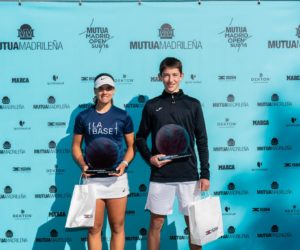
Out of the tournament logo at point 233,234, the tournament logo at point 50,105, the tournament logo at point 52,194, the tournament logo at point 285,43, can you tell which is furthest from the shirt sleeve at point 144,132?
the tournament logo at point 285,43

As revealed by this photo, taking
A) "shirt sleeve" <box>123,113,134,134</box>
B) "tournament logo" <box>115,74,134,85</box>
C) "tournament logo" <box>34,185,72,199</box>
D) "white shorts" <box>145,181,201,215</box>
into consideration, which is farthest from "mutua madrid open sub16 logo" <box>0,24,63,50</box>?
"white shorts" <box>145,181,201,215</box>

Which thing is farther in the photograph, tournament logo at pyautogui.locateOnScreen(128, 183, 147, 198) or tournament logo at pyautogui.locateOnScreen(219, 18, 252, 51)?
tournament logo at pyautogui.locateOnScreen(128, 183, 147, 198)

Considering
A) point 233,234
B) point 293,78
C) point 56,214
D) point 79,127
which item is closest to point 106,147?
point 79,127

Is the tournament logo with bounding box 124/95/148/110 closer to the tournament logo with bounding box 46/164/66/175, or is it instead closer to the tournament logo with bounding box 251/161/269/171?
the tournament logo with bounding box 46/164/66/175

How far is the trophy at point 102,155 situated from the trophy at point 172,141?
374 mm

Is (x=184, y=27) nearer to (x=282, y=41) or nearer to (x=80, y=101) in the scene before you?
(x=282, y=41)

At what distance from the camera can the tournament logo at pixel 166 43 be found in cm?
435

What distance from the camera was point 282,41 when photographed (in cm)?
438

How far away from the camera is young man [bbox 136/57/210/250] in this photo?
362cm

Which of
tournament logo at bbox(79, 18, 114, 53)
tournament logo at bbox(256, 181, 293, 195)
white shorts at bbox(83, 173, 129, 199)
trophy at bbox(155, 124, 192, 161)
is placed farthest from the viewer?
tournament logo at bbox(256, 181, 293, 195)

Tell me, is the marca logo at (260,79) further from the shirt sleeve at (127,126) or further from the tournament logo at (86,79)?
the tournament logo at (86,79)

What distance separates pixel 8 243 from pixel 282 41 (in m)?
3.43

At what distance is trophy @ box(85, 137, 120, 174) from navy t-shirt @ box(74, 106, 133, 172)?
0.15 feet

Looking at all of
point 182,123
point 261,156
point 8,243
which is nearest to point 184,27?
point 182,123
